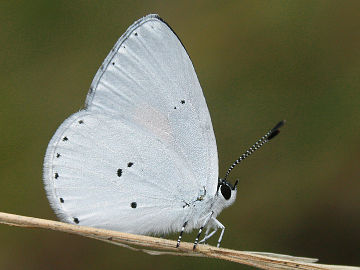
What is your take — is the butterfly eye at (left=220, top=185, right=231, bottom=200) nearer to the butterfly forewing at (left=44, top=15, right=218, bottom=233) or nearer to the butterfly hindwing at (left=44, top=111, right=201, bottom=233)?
the butterfly forewing at (left=44, top=15, right=218, bottom=233)

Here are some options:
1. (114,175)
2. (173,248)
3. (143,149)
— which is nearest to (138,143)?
(143,149)

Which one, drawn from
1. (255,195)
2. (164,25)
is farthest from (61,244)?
(164,25)

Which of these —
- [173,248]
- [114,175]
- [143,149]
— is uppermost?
[143,149]

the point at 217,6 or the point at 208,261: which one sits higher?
the point at 217,6

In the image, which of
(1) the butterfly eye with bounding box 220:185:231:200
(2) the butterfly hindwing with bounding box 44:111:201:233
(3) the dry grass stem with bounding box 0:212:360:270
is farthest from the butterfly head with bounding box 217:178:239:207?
(3) the dry grass stem with bounding box 0:212:360:270

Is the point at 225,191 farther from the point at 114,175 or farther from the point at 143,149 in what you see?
the point at 114,175

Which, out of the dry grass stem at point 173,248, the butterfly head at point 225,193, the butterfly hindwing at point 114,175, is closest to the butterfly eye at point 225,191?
the butterfly head at point 225,193

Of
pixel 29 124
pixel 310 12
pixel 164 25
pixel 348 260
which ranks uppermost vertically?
pixel 310 12

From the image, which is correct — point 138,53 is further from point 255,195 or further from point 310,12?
point 310,12

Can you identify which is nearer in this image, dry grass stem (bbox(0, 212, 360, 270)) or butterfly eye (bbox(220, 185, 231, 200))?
dry grass stem (bbox(0, 212, 360, 270))
